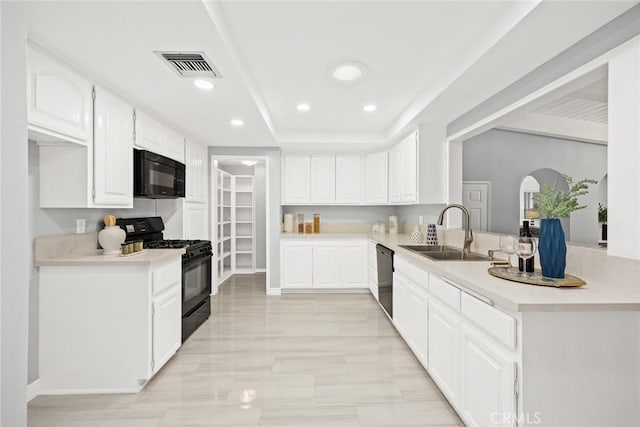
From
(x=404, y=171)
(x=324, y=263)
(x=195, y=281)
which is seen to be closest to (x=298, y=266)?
(x=324, y=263)

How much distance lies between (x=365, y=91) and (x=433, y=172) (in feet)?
3.92

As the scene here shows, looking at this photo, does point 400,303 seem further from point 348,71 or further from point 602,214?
point 602,214

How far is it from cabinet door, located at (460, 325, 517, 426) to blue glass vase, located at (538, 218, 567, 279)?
506 mm

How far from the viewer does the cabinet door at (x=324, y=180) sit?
5.00 m

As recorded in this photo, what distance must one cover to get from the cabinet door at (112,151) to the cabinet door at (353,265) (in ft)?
9.43

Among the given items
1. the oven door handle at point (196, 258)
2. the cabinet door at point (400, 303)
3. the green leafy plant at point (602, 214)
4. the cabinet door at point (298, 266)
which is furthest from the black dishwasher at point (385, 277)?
the green leafy plant at point (602, 214)

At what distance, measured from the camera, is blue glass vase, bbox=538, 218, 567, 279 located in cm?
160

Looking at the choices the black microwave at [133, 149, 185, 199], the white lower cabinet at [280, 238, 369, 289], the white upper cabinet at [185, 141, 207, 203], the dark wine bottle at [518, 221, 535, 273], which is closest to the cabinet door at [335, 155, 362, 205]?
the white lower cabinet at [280, 238, 369, 289]

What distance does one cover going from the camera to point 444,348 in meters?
1.97

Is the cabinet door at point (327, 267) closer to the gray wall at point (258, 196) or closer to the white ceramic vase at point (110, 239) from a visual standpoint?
the gray wall at point (258, 196)

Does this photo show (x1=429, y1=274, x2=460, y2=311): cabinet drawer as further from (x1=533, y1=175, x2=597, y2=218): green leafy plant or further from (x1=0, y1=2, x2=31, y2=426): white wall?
(x1=0, y1=2, x2=31, y2=426): white wall

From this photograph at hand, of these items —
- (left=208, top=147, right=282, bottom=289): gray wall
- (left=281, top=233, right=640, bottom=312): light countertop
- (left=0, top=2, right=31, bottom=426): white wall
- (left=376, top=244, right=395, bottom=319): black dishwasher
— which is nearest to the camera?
(left=0, top=2, right=31, bottom=426): white wall

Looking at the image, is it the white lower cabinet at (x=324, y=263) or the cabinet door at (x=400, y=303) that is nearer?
the cabinet door at (x=400, y=303)

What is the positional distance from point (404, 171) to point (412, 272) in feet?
5.77
